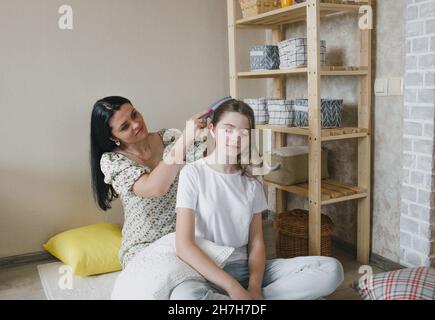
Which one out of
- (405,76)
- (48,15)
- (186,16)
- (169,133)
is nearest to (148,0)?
(186,16)

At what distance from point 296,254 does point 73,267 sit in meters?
1.14

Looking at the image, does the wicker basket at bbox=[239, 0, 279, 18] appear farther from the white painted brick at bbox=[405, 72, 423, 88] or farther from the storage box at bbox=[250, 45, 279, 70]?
the white painted brick at bbox=[405, 72, 423, 88]

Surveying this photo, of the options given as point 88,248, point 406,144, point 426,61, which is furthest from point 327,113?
point 88,248

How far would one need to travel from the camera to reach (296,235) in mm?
2508

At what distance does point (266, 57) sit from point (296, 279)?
1.32 m

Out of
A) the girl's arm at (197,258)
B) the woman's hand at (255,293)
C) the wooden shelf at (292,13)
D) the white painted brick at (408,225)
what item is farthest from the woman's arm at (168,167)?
the white painted brick at (408,225)

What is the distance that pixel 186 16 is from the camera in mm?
3080

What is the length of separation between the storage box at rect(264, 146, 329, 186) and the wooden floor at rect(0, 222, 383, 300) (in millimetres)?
450

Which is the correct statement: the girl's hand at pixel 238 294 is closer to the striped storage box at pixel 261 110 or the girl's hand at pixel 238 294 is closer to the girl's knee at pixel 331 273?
the girl's knee at pixel 331 273

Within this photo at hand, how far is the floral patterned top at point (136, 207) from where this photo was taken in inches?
80.0

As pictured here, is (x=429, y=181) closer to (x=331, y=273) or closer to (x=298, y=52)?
(x=331, y=273)

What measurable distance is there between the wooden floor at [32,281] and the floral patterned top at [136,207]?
58 centimetres

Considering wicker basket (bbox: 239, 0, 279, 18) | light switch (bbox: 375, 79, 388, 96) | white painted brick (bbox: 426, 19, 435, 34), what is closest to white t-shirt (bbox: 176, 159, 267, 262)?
light switch (bbox: 375, 79, 388, 96)

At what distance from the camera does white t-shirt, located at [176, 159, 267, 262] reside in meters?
1.85
